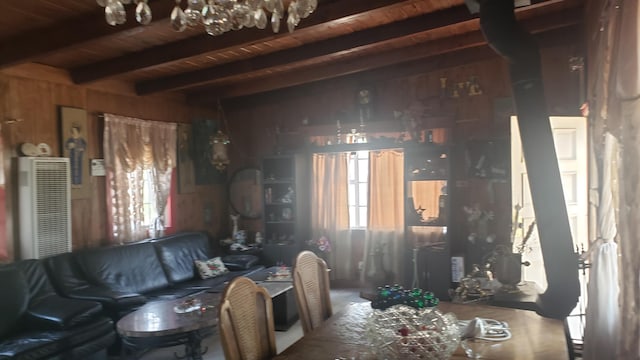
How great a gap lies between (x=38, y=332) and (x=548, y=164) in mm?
3591

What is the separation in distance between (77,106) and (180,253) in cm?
188

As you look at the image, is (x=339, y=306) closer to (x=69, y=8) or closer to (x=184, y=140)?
(x=184, y=140)

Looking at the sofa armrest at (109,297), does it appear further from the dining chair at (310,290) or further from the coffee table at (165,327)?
the dining chair at (310,290)

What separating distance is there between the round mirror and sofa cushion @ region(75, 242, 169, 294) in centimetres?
186

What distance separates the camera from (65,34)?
348cm

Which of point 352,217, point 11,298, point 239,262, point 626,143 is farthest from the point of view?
point 352,217

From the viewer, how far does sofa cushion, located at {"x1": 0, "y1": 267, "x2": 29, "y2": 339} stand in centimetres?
349

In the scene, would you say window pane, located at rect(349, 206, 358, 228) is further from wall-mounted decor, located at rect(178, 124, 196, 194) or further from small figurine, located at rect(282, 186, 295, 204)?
wall-mounted decor, located at rect(178, 124, 196, 194)

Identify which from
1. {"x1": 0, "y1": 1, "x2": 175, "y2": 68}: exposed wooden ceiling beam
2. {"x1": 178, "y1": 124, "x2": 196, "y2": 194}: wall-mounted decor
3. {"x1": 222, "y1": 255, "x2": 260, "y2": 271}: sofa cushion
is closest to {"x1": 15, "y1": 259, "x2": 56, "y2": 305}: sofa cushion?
{"x1": 0, "y1": 1, "x2": 175, "y2": 68}: exposed wooden ceiling beam

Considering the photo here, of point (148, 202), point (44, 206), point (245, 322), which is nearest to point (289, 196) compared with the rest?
point (148, 202)

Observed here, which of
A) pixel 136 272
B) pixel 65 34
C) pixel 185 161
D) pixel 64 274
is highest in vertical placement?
pixel 65 34

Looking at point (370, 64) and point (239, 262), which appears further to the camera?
point (239, 262)

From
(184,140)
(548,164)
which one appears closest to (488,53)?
(184,140)

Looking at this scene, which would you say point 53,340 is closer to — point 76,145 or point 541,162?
point 76,145
